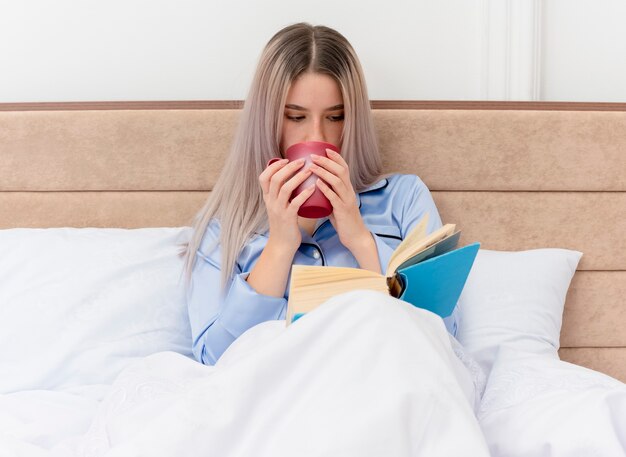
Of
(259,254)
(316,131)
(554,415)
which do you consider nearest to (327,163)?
(316,131)

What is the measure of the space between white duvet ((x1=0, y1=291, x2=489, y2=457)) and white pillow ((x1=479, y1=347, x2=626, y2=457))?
91mm

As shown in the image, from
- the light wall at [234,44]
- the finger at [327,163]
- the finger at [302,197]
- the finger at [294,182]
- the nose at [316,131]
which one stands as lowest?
the finger at [302,197]

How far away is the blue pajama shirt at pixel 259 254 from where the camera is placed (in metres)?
1.29

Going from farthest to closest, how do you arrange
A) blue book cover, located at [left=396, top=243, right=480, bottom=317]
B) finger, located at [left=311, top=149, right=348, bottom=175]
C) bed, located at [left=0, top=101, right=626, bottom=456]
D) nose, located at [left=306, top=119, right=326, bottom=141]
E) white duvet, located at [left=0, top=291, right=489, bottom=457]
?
bed, located at [left=0, top=101, right=626, bottom=456], nose, located at [left=306, top=119, right=326, bottom=141], finger, located at [left=311, top=149, right=348, bottom=175], blue book cover, located at [left=396, top=243, right=480, bottom=317], white duvet, located at [left=0, top=291, right=489, bottom=457]

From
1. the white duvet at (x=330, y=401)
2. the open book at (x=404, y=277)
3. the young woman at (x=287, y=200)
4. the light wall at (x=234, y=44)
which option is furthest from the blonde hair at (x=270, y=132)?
the white duvet at (x=330, y=401)

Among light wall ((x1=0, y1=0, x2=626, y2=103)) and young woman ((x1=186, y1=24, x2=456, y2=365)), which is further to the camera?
light wall ((x1=0, y1=0, x2=626, y2=103))

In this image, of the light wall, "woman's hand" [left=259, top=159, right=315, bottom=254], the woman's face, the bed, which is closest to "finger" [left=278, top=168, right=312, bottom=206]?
"woman's hand" [left=259, top=159, right=315, bottom=254]

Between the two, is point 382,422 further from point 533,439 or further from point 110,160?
point 110,160

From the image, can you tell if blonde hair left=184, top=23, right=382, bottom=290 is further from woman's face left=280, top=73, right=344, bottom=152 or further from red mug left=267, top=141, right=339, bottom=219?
red mug left=267, top=141, right=339, bottom=219

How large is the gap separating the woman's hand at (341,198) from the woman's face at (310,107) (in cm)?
13

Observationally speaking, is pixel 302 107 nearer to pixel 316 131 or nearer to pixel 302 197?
pixel 316 131

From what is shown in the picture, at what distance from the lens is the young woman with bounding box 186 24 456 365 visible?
128 centimetres

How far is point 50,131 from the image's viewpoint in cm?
159

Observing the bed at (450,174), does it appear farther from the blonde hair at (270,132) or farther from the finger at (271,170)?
the finger at (271,170)
